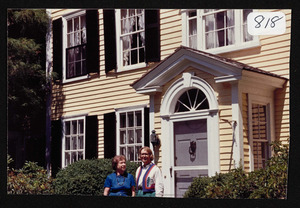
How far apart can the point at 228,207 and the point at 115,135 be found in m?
2.44

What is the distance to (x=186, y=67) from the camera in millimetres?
9945

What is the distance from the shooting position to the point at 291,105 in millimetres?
9109

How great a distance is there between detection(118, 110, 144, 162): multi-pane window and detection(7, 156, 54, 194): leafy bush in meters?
1.43

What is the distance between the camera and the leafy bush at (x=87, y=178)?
33.6ft

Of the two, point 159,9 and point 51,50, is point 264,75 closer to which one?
point 159,9

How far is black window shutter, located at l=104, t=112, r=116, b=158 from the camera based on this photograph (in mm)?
10500

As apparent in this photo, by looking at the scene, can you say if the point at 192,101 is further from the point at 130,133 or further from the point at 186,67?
the point at 130,133

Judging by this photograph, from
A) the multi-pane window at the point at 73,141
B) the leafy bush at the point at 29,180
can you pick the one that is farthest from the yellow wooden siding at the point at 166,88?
the leafy bush at the point at 29,180

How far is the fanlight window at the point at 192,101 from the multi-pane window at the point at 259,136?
788 millimetres

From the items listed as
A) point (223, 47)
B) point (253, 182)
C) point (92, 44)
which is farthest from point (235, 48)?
point (92, 44)

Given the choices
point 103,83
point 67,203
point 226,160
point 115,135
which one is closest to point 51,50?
point 103,83

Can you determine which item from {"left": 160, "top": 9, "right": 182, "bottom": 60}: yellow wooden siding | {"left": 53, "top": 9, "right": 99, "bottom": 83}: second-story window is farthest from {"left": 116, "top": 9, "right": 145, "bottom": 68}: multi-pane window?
{"left": 53, "top": 9, "right": 99, "bottom": 83}: second-story window

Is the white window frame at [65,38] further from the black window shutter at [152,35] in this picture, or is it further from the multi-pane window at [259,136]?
the multi-pane window at [259,136]

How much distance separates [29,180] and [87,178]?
3.62 ft
